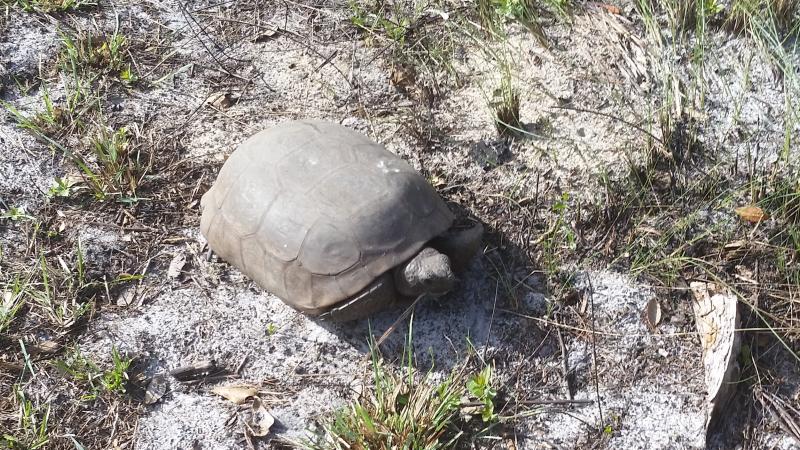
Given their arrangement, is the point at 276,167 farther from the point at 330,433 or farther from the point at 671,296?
the point at 671,296

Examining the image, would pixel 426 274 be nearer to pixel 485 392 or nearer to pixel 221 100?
pixel 485 392

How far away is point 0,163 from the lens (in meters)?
3.84

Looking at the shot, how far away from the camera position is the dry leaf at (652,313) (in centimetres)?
327

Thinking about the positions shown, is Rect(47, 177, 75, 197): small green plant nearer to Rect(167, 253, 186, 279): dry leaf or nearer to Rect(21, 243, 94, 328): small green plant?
Rect(21, 243, 94, 328): small green plant

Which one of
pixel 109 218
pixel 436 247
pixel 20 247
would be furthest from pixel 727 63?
pixel 20 247

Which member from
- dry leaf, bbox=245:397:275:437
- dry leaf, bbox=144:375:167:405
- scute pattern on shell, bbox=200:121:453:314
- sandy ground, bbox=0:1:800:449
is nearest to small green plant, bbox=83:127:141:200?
sandy ground, bbox=0:1:800:449

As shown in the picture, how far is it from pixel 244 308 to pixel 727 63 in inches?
Answer: 113

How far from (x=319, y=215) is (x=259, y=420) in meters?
0.93

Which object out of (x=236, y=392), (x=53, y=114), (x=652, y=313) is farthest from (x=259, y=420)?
(x=53, y=114)

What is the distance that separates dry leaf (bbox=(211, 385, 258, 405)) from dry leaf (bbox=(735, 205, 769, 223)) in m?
2.45

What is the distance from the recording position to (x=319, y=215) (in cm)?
296

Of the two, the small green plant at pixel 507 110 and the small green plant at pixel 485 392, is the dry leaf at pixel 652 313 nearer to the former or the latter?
the small green plant at pixel 485 392

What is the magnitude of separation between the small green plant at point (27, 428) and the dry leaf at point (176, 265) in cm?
80

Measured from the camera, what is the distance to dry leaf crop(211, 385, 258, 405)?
10.2 feet
